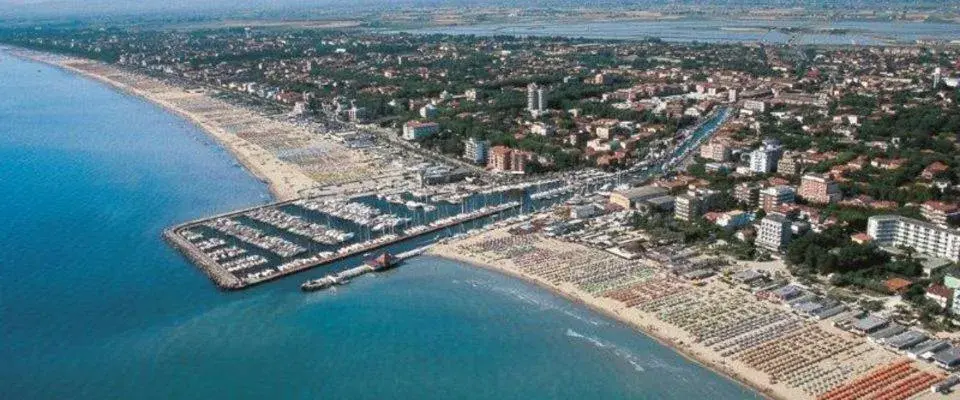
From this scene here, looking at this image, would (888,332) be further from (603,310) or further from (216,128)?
(216,128)

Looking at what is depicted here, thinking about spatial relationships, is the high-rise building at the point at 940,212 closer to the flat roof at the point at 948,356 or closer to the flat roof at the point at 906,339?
the flat roof at the point at 906,339

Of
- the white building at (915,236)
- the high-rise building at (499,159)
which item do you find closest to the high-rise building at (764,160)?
the white building at (915,236)

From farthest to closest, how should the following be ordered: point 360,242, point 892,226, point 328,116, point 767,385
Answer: point 328,116 → point 360,242 → point 892,226 → point 767,385

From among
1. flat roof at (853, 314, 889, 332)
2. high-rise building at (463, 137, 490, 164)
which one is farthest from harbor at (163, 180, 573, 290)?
flat roof at (853, 314, 889, 332)

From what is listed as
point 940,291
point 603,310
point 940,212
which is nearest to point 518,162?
point 603,310

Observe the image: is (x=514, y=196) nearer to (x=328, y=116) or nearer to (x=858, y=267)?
(x=858, y=267)

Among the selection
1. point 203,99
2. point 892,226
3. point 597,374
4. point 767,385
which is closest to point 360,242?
point 597,374
